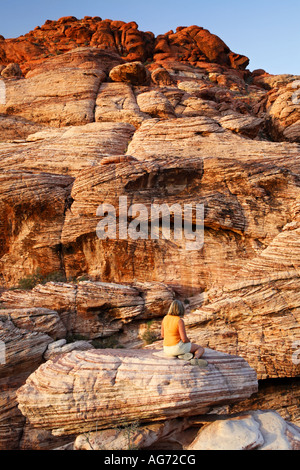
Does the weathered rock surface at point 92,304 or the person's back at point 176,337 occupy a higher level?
the person's back at point 176,337

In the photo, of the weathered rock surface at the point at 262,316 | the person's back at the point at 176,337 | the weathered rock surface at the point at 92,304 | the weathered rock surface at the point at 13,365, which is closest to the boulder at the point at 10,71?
the weathered rock surface at the point at 92,304

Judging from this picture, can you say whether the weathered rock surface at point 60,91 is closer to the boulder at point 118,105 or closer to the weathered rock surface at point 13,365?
the boulder at point 118,105

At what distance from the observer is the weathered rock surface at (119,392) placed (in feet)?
24.5

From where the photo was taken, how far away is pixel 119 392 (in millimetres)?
7566

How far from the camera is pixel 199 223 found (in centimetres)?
1695

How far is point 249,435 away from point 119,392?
304 centimetres

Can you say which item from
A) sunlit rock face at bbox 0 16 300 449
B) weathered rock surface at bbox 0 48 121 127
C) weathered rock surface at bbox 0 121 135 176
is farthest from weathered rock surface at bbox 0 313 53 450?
weathered rock surface at bbox 0 48 121 127

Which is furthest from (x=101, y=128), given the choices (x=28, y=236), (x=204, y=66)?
(x=204, y=66)

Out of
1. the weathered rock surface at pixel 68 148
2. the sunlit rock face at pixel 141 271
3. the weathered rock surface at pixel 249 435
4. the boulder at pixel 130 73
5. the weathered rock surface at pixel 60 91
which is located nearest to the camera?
the weathered rock surface at pixel 249 435

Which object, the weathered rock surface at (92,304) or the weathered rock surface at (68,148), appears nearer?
the weathered rock surface at (92,304)

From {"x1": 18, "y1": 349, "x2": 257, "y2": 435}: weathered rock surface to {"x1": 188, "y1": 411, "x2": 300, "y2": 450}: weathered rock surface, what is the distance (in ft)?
1.76

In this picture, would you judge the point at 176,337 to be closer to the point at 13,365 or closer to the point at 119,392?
the point at 119,392

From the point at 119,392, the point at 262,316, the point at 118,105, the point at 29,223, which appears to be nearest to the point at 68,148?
the point at 29,223

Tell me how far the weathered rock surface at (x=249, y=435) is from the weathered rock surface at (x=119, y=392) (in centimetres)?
54
